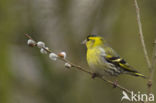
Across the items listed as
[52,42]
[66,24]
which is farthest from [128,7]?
[52,42]

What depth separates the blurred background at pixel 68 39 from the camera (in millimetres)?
5816

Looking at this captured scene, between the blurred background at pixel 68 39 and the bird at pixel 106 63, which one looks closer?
the bird at pixel 106 63

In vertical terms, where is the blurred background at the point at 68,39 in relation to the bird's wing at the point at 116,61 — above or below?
above

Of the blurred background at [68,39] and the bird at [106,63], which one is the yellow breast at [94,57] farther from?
the blurred background at [68,39]

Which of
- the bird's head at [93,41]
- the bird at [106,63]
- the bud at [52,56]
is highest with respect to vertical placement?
the bird's head at [93,41]

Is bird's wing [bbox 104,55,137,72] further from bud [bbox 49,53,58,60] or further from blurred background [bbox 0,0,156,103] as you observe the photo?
bud [bbox 49,53,58,60]

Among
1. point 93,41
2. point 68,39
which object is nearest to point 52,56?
point 93,41

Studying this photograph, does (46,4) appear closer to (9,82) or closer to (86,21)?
(86,21)

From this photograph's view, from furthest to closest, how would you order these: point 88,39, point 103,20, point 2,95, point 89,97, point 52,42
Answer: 1. point 52,42
2. point 103,20
3. point 89,97
4. point 2,95
5. point 88,39

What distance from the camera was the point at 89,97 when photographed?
18.9ft

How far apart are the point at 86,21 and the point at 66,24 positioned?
1.49 ft

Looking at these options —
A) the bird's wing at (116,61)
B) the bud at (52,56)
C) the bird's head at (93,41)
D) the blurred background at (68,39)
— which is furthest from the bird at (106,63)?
the bud at (52,56)

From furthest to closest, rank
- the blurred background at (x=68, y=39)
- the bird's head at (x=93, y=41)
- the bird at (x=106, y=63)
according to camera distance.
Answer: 1. the blurred background at (x=68, y=39)
2. the bird's head at (x=93, y=41)
3. the bird at (x=106, y=63)

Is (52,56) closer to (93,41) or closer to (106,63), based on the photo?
(106,63)
